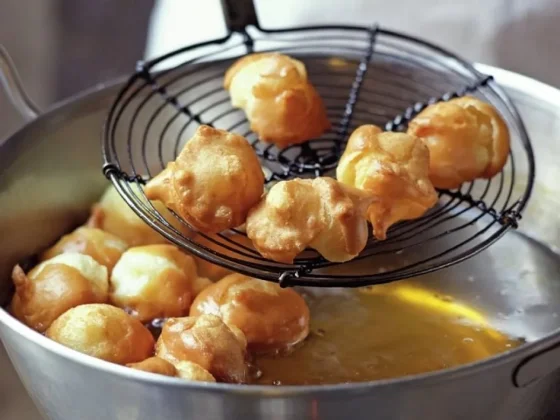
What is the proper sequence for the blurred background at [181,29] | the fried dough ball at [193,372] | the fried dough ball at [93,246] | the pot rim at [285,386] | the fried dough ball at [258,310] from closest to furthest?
the pot rim at [285,386], the fried dough ball at [193,372], the fried dough ball at [258,310], the fried dough ball at [93,246], the blurred background at [181,29]

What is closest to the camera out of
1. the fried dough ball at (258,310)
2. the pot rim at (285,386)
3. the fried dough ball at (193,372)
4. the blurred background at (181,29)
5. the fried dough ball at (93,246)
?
the pot rim at (285,386)

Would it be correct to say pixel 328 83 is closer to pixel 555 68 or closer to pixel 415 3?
pixel 415 3

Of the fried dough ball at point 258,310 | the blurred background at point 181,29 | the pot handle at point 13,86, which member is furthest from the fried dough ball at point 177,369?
the blurred background at point 181,29

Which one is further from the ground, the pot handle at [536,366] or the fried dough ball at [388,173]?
the fried dough ball at [388,173]

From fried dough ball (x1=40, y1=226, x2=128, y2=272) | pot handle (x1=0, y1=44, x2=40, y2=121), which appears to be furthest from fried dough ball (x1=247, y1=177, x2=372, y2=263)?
pot handle (x1=0, y1=44, x2=40, y2=121)

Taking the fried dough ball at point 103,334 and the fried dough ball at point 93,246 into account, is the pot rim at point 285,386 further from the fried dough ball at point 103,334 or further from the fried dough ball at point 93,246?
the fried dough ball at point 93,246

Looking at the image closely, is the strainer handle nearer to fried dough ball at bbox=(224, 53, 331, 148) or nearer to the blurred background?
fried dough ball at bbox=(224, 53, 331, 148)

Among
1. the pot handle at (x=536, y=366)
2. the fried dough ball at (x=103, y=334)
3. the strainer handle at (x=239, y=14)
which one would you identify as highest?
the strainer handle at (x=239, y=14)

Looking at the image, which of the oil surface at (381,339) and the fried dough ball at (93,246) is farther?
the fried dough ball at (93,246)
